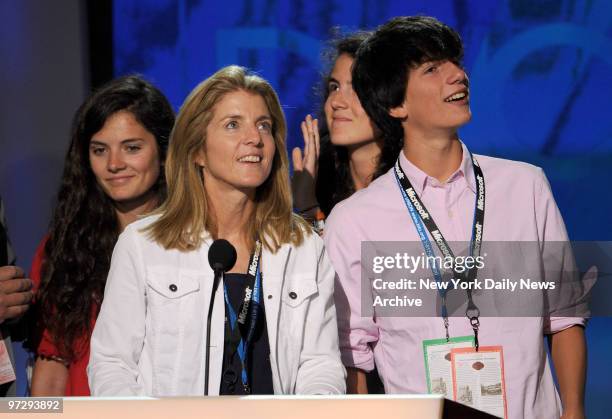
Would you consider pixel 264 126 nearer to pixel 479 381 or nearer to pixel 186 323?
pixel 186 323

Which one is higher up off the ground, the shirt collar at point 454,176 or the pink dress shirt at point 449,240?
the shirt collar at point 454,176

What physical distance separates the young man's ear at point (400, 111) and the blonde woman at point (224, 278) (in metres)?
0.48

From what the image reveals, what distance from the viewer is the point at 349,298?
296 centimetres

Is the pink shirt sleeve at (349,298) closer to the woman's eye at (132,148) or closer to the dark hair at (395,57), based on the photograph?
the dark hair at (395,57)

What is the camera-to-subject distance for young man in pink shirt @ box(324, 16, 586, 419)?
9.16 ft

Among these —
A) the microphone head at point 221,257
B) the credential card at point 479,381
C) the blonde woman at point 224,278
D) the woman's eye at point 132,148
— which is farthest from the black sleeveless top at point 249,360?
the woman's eye at point 132,148

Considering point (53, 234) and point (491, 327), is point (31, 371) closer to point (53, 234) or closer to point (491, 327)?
point (53, 234)

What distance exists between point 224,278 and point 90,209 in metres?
0.91

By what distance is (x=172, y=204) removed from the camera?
2.81m

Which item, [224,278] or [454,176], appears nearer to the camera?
[224,278]

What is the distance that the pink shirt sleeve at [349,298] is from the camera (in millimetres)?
2920

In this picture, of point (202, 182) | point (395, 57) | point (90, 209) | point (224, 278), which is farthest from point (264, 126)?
point (90, 209)

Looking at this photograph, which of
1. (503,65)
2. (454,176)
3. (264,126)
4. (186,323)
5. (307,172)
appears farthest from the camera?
(503,65)

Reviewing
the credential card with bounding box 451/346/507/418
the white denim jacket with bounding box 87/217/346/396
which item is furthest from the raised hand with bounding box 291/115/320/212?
the credential card with bounding box 451/346/507/418
